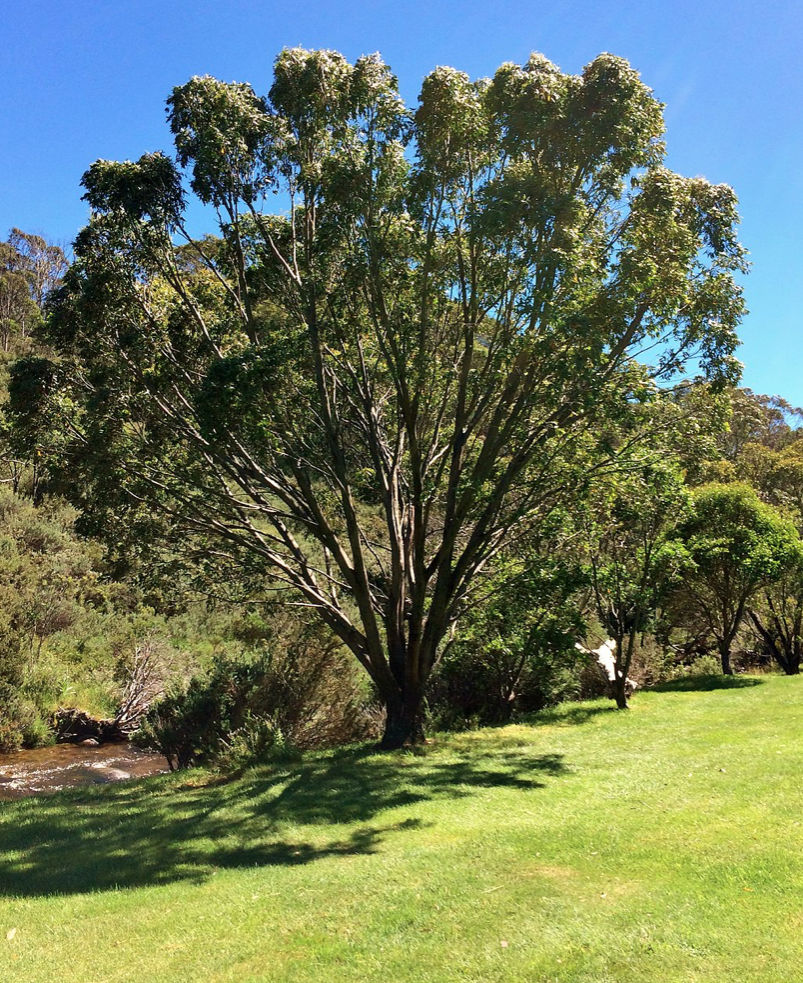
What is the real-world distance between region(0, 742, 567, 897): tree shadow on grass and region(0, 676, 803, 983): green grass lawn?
0.04 metres

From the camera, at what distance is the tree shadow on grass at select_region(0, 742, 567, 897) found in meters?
6.97

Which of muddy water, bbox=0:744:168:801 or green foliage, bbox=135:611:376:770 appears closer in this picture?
green foliage, bbox=135:611:376:770

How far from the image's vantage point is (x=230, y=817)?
8.55 meters

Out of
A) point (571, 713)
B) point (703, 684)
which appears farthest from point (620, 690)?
point (703, 684)

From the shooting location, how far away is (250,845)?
24.4ft

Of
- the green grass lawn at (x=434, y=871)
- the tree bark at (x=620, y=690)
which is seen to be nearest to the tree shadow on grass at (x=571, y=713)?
the tree bark at (x=620, y=690)

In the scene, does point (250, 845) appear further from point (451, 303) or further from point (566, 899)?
point (451, 303)

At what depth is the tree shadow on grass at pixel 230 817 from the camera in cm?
697

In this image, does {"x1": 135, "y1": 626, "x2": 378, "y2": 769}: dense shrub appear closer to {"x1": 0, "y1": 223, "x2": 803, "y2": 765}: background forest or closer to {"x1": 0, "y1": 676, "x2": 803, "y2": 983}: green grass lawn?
{"x1": 0, "y1": 223, "x2": 803, "y2": 765}: background forest

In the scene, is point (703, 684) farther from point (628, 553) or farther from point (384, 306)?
point (384, 306)

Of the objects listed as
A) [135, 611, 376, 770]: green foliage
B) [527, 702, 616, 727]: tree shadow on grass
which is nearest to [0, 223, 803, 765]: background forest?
[135, 611, 376, 770]: green foliage

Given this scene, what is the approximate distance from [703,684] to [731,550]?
3176 mm

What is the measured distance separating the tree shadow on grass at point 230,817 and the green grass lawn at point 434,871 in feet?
0.13

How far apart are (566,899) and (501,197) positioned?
7.58m
